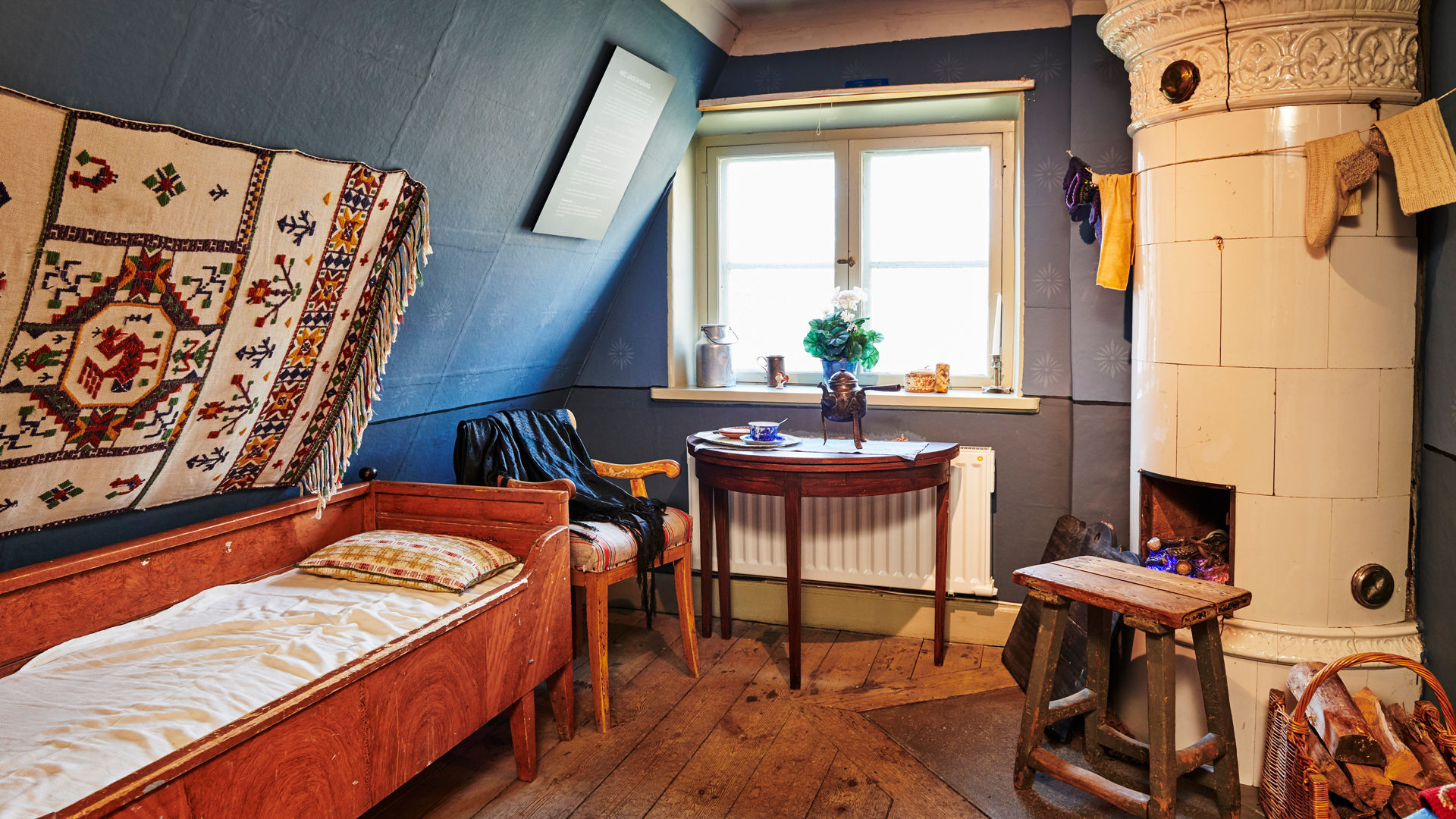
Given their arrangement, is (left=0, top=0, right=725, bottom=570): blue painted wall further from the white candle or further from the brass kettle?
the white candle

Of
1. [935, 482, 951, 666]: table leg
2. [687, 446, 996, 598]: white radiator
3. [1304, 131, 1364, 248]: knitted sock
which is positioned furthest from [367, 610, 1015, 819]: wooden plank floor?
[1304, 131, 1364, 248]: knitted sock

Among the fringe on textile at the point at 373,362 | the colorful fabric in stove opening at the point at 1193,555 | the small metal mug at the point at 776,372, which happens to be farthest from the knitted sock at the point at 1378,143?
the fringe on textile at the point at 373,362

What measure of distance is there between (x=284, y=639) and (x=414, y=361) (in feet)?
3.58

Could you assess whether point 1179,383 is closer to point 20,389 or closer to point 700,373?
point 700,373

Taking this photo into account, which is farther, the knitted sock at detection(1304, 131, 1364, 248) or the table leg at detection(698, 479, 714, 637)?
the table leg at detection(698, 479, 714, 637)

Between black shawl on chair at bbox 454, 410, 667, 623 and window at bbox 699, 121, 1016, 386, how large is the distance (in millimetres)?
972

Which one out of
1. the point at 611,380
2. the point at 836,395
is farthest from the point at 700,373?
the point at 836,395

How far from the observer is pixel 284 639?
1.98 m

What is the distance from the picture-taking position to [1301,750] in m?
2.15

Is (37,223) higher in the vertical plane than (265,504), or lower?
higher

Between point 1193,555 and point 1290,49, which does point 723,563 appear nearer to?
point 1193,555

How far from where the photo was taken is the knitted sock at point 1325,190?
92.3 inches

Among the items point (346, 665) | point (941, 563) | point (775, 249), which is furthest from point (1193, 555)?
point (346, 665)

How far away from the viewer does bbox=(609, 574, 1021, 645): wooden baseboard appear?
349 centimetres
